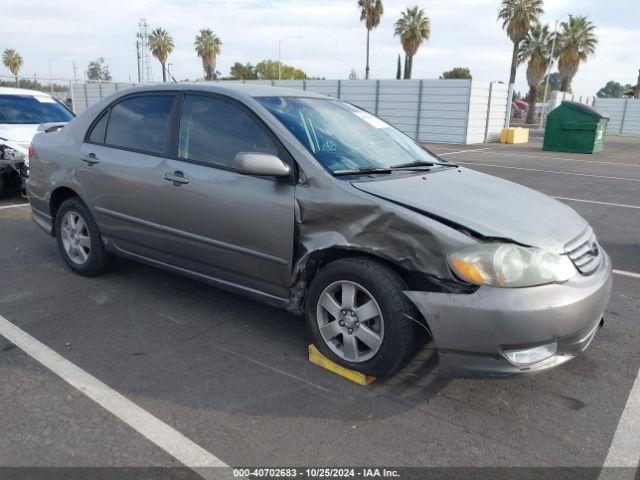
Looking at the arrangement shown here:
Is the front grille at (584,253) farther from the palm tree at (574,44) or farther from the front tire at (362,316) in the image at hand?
the palm tree at (574,44)

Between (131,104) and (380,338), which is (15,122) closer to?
(131,104)

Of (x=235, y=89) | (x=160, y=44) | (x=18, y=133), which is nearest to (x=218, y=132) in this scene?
(x=235, y=89)

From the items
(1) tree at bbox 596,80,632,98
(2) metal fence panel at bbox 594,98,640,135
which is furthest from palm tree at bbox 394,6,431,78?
(1) tree at bbox 596,80,632,98

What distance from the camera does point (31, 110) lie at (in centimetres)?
871

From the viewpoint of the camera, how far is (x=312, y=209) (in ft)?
10.4

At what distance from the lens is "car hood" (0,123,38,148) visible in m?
7.63

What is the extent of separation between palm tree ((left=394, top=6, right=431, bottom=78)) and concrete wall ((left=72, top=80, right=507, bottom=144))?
16.0 m

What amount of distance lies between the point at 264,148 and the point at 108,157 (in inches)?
62.7

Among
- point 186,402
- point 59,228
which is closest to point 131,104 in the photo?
point 59,228

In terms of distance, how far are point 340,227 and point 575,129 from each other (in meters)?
19.6

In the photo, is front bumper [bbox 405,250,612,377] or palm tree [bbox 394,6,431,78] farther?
palm tree [bbox 394,6,431,78]

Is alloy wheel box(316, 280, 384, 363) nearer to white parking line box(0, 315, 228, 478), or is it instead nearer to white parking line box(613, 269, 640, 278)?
white parking line box(0, 315, 228, 478)

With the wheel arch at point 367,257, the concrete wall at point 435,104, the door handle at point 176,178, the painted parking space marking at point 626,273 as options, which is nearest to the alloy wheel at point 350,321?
the wheel arch at point 367,257

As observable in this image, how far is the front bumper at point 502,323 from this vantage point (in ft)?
8.49
